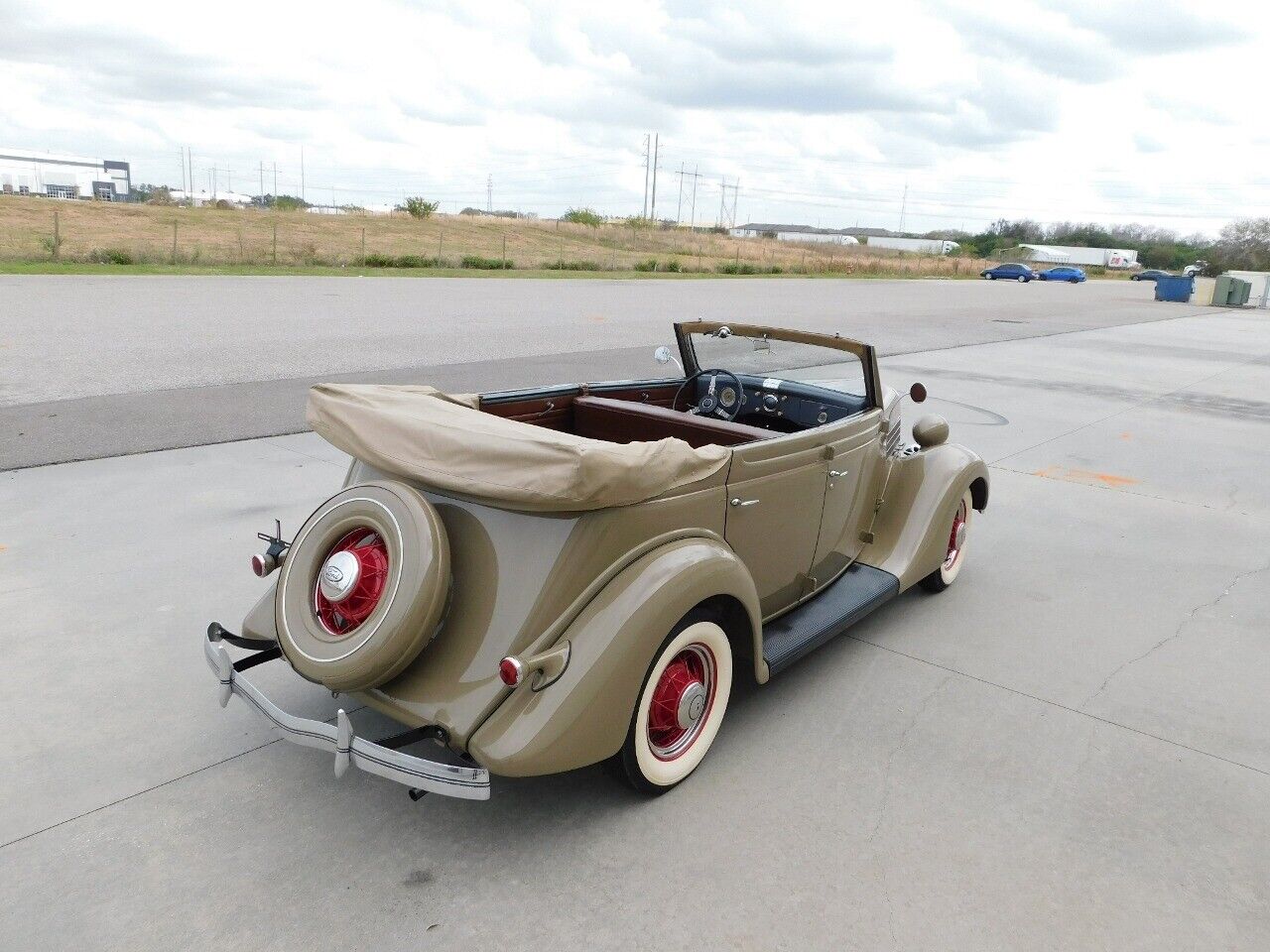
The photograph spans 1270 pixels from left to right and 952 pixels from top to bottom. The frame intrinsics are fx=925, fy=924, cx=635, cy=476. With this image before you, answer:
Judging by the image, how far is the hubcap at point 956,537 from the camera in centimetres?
478

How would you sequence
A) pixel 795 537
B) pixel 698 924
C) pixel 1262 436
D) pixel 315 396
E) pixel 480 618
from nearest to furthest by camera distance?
1. pixel 698 924
2. pixel 480 618
3. pixel 315 396
4. pixel 795 537
5. pixel 1262 436

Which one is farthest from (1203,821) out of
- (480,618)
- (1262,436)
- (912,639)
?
(1262,436)

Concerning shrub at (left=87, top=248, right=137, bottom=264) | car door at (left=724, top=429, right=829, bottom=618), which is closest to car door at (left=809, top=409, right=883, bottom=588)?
car door at (left=724, top=429, right=829, bottom=618)

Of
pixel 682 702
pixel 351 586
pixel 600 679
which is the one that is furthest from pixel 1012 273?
pixel 351 586

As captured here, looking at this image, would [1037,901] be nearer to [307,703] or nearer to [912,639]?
[912,639]

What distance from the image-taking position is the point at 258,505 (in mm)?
5461

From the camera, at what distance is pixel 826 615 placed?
3773mm

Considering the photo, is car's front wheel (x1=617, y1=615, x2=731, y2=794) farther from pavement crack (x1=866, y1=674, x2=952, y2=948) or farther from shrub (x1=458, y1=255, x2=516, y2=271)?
shrub (x1=458, y1=255, x2=516, y2=271)

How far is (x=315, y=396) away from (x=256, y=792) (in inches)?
52.9

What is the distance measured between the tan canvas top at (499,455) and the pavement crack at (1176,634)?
79.6 inches

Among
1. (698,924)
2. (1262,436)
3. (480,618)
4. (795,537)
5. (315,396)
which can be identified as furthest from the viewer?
(1262,436)

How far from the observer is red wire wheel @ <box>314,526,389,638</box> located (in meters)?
2.75

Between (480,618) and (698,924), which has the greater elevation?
(480,618)

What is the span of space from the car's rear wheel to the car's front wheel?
6.45ft
